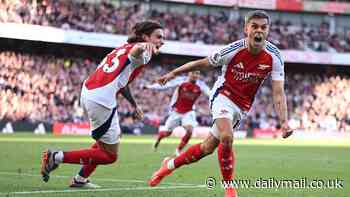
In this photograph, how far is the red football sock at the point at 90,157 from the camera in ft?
32.6

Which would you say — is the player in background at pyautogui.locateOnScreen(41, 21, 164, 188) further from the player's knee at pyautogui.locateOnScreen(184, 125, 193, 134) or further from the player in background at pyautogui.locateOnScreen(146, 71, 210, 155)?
the player in background at pyautogui.locateOnScreen(146, 71, 210, 155)

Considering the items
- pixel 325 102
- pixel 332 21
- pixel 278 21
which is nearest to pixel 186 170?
pixel 325 102

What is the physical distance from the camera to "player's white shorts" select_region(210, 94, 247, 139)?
963cm

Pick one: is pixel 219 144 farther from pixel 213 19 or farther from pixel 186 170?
pixel 213 19

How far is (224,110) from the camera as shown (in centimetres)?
964

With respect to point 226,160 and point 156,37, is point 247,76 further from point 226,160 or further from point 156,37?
point 156,37

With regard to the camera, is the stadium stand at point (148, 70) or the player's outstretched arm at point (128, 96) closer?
the player's outstretched arm at point (128, 96)

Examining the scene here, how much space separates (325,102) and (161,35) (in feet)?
140

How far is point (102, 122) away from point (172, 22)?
41.4 meters

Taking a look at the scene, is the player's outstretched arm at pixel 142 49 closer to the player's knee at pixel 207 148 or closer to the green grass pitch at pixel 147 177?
the player's knee at pixel 207 148

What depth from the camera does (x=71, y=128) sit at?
133ft

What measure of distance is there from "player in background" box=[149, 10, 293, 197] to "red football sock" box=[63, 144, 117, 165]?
1.15 m

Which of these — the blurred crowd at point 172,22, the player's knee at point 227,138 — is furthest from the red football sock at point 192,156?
the blurred crowd at point 172,22

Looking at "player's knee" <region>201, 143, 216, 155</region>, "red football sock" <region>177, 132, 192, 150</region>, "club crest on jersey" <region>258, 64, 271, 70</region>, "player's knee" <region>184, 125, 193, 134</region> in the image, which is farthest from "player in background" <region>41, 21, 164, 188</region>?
"player's knee" <region>184, 125, 193, 134</region>
